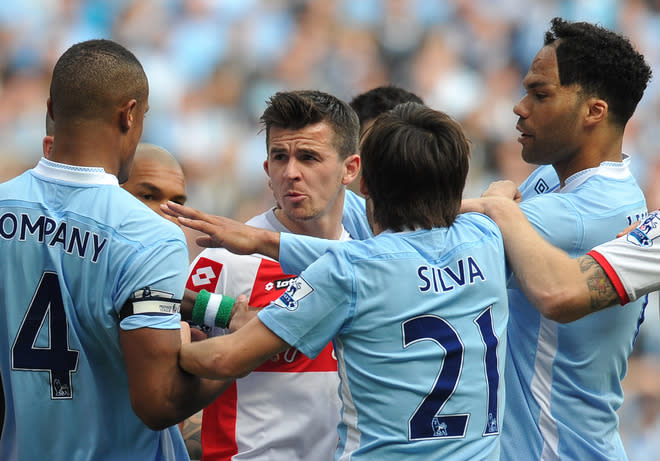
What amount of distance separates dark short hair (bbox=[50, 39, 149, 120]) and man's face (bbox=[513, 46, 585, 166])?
1.62 metres

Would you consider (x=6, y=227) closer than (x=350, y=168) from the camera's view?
A: Yes

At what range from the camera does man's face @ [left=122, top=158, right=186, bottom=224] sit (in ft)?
13.6

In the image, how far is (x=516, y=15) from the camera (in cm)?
773

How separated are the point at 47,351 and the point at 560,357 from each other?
190 cm

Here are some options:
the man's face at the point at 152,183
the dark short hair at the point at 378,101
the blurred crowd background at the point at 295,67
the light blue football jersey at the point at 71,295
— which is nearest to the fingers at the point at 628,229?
the light blue football jersey at the point at 71,295

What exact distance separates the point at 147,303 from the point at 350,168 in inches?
62.6

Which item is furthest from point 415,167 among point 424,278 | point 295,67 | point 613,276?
point 295,67

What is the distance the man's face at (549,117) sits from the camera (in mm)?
3213

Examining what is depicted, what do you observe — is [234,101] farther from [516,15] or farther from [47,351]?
[47,351]

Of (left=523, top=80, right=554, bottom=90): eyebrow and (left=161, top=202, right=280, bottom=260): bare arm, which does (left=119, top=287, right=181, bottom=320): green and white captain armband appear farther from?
(left=523, top=80, right=554, bottom=90): eyebrow

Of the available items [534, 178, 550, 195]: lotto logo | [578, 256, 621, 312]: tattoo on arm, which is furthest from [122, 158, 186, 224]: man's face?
[578, 256, 621, 312]: tattoo on arm

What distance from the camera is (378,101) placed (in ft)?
16.0

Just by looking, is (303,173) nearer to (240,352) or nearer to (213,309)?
(213,309)

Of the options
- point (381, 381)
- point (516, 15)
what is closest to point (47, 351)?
point (381, 381)
